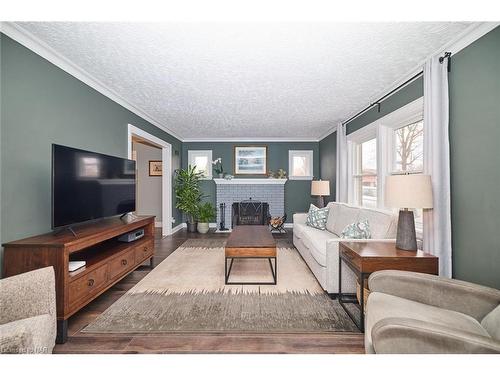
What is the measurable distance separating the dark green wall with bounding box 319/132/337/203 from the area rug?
277 centimetres

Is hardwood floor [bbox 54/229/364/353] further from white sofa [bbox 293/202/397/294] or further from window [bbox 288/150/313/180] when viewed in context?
window [bbox 288/150/313/180]

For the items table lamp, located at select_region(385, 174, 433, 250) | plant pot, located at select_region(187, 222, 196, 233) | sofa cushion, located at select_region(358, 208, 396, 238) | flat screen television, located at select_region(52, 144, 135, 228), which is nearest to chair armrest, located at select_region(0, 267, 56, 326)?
flat screen television, located at select_region(52, 144, 135, 228)

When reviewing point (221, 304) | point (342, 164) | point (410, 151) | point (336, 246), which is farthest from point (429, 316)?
point (342, 164)

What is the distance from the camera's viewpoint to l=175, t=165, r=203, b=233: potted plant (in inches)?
229

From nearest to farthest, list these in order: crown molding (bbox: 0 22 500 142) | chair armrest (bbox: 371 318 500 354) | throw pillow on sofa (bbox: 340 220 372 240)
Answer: chair armrest (bbox: 371 318 500 354)
crown molding (bbox: 0 22 500 142)
throw pillow on sofa (bbox: 340 220 372 240)

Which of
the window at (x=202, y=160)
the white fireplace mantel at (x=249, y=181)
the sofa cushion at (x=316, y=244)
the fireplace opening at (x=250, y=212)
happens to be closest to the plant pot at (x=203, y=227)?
the fireplace opening at (x=250, y=212)

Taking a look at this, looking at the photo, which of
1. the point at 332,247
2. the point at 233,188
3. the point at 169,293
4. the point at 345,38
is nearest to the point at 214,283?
the point at 169,293

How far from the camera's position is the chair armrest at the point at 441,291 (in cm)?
131

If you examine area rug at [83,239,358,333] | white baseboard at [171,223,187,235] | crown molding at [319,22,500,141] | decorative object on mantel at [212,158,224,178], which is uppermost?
crown molding at [319,22,500,141]

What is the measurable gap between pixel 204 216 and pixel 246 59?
4325 mm

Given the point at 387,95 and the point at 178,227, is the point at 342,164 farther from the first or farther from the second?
the point at 178,227

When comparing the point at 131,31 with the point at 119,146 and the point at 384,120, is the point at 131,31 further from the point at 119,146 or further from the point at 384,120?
the point at 384,120

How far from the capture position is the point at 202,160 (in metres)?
6.53
